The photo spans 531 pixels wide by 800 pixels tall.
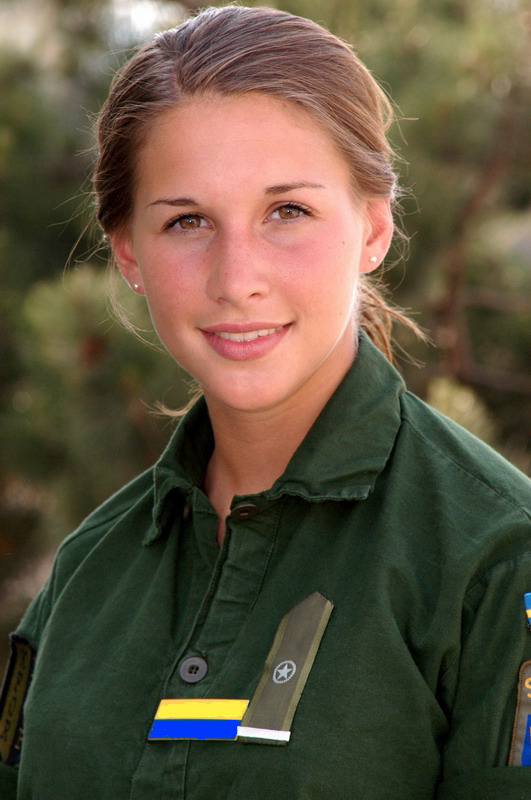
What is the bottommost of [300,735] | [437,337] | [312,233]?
[300,735]

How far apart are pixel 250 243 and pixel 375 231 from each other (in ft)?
0.77

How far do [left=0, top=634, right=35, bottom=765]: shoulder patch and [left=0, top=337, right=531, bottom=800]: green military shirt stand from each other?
0.10 meters

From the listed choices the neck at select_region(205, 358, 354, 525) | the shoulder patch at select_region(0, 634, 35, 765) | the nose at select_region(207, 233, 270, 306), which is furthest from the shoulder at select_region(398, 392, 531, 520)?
the shoulder patch at select_region(0, 634, 35, 765)

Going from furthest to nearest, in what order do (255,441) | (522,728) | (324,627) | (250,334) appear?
(255,441)
(250,334)
(324,627)
(522,728)

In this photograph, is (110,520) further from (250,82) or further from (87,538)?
(250,82)

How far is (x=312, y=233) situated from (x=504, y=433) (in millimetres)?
2122

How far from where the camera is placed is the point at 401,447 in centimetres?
126

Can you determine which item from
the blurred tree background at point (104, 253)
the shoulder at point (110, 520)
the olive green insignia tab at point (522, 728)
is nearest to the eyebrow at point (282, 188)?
the shoulder at point (110, 520)

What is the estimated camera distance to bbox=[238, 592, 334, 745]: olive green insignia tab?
1103 mm

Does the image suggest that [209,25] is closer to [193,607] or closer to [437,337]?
[193,607]

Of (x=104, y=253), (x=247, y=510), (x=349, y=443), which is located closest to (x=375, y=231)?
(x=349, y=443)

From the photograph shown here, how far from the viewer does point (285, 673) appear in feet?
3.70

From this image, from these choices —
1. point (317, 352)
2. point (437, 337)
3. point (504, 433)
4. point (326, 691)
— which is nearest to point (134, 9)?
point (437, 337)

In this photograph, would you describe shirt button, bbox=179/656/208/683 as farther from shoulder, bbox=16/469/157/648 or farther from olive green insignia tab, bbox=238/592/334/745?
shoulder, bbox=16/469/157/648
